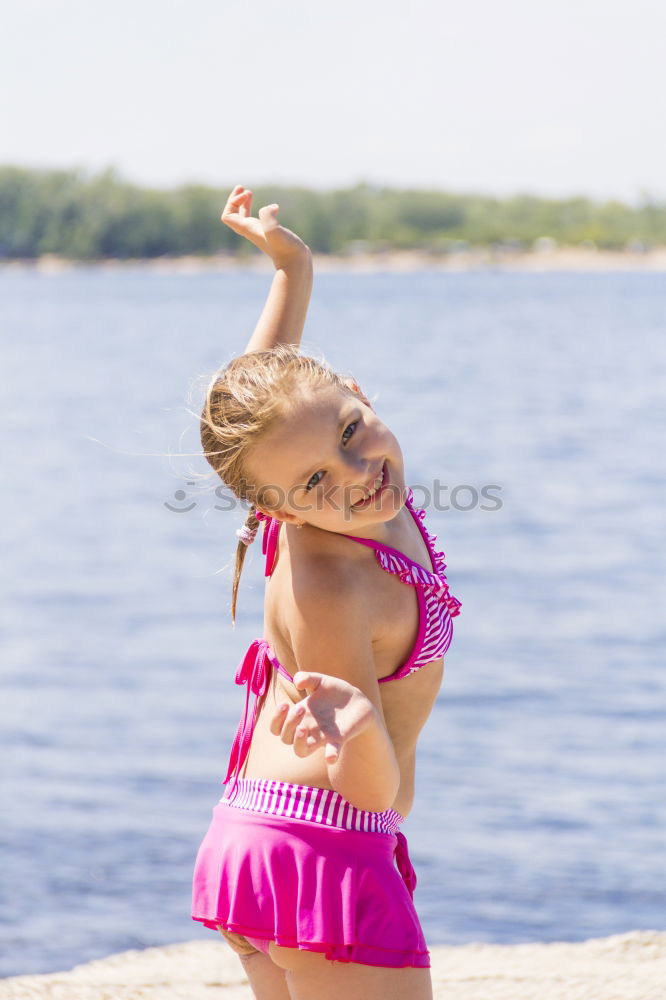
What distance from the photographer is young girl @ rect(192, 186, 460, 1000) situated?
2281 millimetres

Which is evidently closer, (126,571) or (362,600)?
(362,600)

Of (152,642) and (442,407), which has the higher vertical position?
(442,407)

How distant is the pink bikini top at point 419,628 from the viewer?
2.40 metres

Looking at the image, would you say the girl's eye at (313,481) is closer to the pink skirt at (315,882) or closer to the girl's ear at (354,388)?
the girl's ear at (354,388)

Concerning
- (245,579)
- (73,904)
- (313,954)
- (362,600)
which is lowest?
(73,904)

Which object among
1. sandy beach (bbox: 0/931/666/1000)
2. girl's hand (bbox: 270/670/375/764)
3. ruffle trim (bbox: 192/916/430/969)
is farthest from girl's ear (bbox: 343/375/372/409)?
sandy beach (bbox: 0/931/666/1000)

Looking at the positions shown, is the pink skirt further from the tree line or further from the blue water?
the tree line

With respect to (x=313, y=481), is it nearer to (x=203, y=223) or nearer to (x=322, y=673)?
(x=322, y=673)

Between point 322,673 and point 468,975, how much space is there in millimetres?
2236

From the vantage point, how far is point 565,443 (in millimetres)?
21203

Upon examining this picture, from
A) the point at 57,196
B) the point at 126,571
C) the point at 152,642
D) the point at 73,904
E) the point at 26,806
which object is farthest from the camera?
the point at 57,196

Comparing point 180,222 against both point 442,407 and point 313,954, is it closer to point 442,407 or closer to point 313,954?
point 442,407

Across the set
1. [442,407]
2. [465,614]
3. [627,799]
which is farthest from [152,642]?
[442,407]

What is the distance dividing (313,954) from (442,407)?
23945 mm
